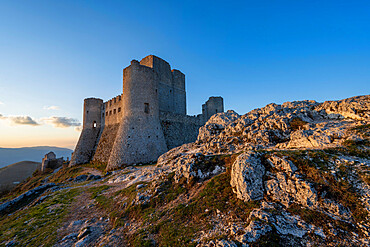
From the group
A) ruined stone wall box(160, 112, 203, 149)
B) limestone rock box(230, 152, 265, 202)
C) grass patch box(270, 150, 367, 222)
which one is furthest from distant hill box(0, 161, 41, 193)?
grass patch box(270, 150, 367, 222)

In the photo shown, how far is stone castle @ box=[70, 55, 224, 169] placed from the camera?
24281 millimetres

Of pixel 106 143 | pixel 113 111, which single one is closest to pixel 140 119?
pixel 106 143

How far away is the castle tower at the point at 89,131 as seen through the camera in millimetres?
33562

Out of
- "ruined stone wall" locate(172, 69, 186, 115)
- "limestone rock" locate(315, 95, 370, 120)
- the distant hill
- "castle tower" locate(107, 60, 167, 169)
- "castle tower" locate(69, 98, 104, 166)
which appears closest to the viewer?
"limestone rock" locate(315, 95, 370, 120)

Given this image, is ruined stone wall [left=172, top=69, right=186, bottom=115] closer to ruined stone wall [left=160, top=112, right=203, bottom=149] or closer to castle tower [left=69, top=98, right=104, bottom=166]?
ruined stone wall [left=160, top=112, right=203, bottom=149]

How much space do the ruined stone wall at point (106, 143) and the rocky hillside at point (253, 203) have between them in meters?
17.6

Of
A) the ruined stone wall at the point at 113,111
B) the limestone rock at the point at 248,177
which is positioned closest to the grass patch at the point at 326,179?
the limestone rock at the point at 248,177

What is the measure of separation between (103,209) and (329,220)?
10485mm

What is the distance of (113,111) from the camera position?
1291 inches

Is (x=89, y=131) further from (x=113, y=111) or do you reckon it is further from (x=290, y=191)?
(x=290, y=191)

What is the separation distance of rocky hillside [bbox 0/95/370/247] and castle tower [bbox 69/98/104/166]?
82.3 ft

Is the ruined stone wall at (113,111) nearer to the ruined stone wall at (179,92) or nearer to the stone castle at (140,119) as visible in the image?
the stone castle at (140,119)

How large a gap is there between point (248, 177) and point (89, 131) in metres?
37.8

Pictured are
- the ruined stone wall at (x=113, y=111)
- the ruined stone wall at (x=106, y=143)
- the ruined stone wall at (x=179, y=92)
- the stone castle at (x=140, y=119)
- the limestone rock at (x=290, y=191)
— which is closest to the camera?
the limestone rock at (x=290, y=191)
